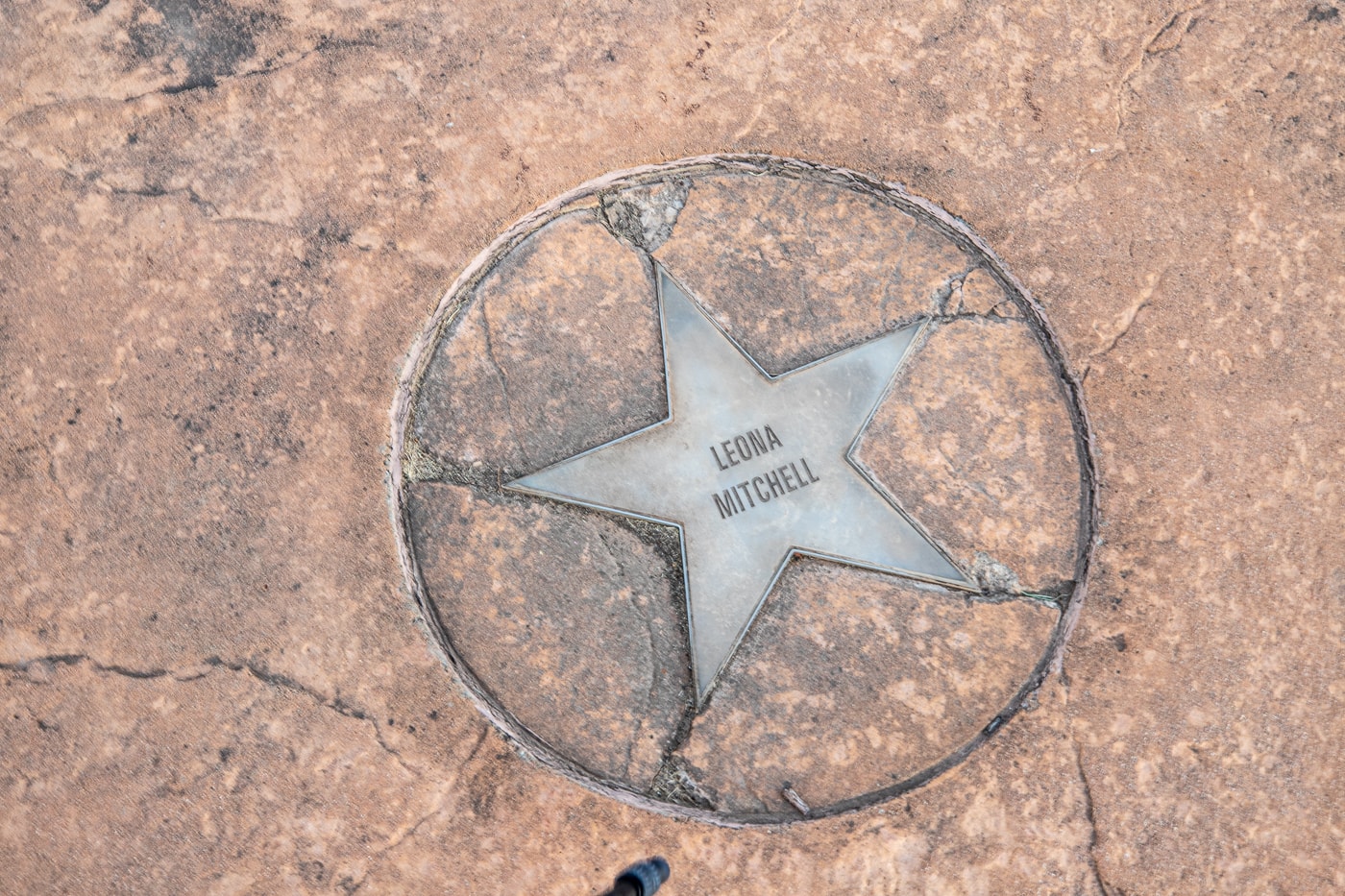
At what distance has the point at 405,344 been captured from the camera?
2645 millimetres

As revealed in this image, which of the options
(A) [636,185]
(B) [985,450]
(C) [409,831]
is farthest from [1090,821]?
(A) [636,185]

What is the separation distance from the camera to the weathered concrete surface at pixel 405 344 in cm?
253

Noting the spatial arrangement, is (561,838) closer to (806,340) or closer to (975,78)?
(806,340)

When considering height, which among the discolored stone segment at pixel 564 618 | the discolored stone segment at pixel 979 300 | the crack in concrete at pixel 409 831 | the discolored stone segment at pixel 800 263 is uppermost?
the discolored stone segment at pixel 800 263

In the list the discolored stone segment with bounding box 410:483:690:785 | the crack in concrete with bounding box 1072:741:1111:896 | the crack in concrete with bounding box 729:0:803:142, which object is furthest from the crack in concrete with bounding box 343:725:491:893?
the crack in concrete with bounding box 729:0:803:142

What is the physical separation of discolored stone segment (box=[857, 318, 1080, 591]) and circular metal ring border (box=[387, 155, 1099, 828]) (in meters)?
0.06

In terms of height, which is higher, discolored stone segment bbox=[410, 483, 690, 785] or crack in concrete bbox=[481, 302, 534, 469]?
crack in concrete bbox=[481, 302, 534, 469]

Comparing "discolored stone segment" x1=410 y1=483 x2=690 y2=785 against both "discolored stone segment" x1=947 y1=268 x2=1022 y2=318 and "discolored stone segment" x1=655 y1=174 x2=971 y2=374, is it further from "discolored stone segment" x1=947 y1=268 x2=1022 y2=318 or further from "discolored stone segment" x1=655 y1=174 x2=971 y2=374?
"discolored stone segment" x1=947 y1=268 x2=1022 y2=318

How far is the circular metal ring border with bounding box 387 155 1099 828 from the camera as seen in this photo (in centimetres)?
250

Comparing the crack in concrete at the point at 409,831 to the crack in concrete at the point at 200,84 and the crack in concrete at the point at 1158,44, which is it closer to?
the crack in concrete at the point at 200,84

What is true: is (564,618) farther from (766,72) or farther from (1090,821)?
(766,72)

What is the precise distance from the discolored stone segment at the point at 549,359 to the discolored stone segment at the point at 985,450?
0.81m

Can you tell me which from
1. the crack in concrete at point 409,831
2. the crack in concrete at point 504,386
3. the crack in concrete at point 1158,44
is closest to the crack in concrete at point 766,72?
the crack in concrete at point 504,386

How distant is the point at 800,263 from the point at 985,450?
855 mm
